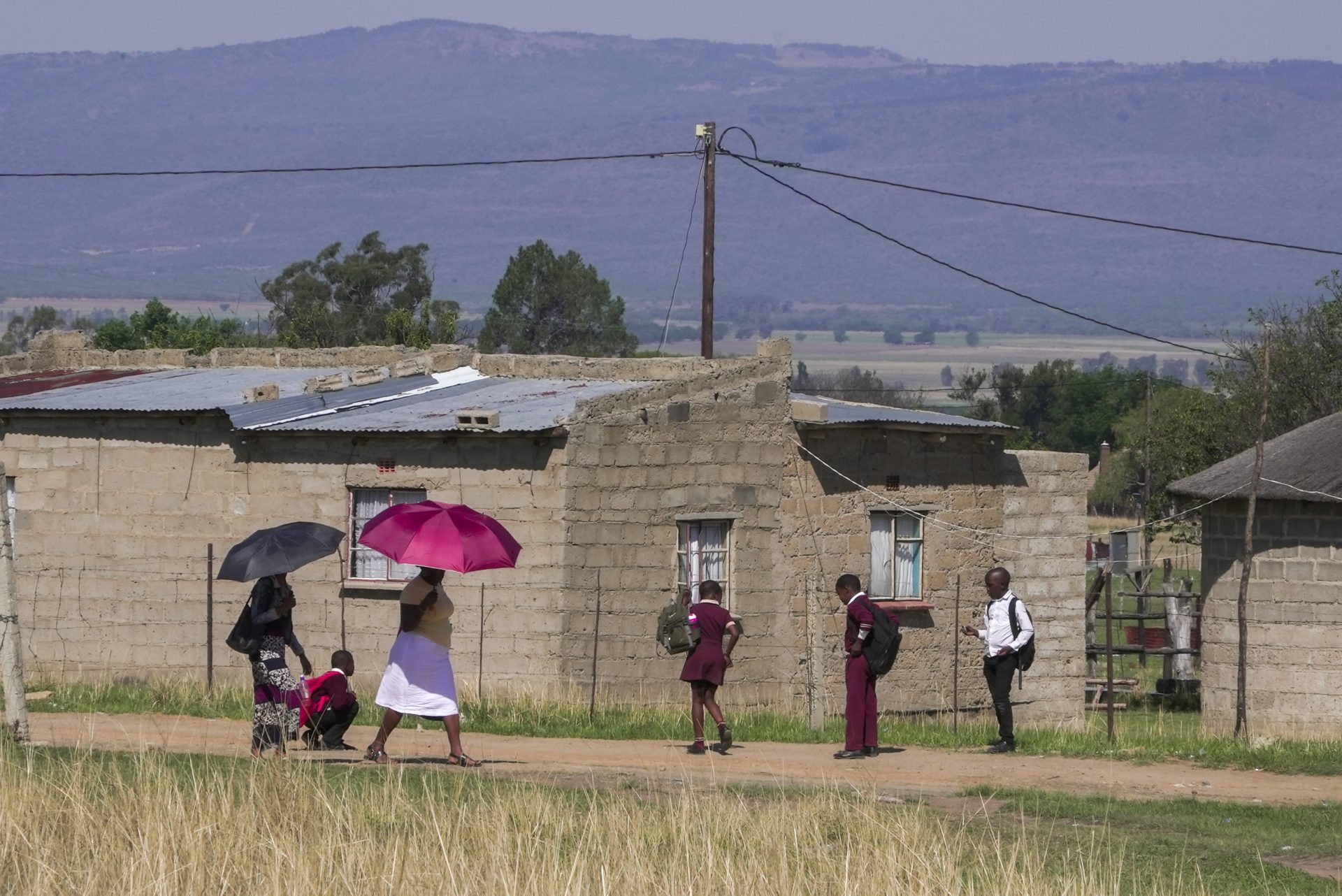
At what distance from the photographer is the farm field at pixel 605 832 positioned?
10508mm

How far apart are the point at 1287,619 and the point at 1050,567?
4.23 m

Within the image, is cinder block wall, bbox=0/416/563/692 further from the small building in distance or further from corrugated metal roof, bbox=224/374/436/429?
the small building in distance

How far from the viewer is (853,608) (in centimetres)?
1566

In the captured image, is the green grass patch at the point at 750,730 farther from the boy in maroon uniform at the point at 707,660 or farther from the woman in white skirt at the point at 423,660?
the woman in white skirt at the point at 423,660

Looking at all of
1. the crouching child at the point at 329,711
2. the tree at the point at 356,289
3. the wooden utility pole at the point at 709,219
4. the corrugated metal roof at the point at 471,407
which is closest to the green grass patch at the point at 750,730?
the crouching child at the point at 329,711

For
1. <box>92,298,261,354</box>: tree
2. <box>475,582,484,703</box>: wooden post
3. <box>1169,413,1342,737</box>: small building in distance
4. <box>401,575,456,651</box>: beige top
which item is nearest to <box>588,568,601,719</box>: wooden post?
<box>475,582,484,703</box>: wooden post

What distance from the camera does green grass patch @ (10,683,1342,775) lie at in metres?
16.1

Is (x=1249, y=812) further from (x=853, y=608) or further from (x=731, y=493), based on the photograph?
(x=731, y=493)

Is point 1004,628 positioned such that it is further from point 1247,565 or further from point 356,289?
point 356,289

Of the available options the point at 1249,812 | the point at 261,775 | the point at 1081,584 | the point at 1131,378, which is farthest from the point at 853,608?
the point at 1131,378

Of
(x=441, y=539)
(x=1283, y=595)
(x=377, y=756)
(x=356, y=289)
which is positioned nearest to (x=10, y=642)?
(x=377, y=756)

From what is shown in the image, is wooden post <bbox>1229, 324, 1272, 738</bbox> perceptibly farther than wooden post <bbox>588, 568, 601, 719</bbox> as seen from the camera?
Yes

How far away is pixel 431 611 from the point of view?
13.8m

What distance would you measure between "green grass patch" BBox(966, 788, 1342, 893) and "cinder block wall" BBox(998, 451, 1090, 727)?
10.5 m
